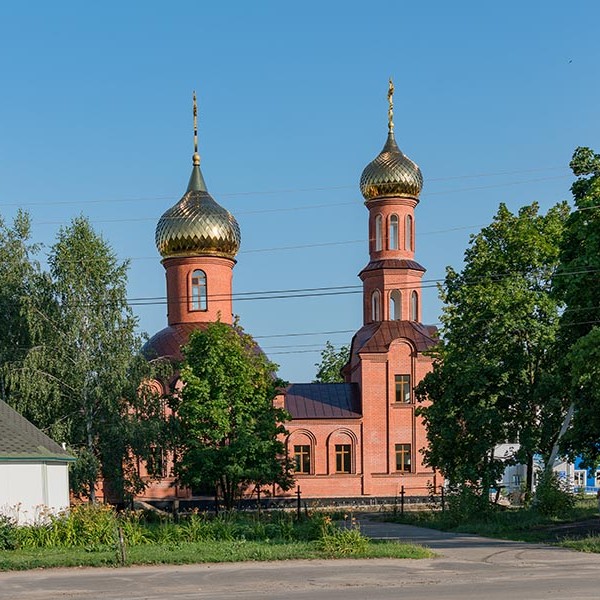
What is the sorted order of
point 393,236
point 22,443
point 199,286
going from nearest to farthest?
point 22,443, point 199,286, point 393,236

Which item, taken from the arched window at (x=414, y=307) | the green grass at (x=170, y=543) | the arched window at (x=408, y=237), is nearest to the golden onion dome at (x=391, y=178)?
the arched window at (x=408, y=237)

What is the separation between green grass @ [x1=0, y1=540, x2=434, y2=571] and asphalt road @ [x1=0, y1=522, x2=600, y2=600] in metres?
0.39

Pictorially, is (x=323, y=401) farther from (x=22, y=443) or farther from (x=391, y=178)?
(x=22, y=443)

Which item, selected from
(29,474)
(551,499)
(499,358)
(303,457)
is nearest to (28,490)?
(29,474)

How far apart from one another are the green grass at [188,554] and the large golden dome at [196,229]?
23746 mm

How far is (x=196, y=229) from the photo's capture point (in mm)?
43250

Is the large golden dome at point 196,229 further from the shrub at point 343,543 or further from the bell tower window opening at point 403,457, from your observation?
the shrub at point 343,543

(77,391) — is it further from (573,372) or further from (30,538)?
(573,372)

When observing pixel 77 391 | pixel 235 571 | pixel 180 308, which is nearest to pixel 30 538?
pixel 235 571

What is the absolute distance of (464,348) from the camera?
3195 cm

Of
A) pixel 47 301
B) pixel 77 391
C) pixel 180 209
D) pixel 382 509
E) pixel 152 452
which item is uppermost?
pixel 180 209

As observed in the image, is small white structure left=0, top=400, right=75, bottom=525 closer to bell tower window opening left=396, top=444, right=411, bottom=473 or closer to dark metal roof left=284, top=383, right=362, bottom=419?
dark metal roof left=284, top=383, right=362, bottom=419

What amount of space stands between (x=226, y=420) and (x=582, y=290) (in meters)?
14.4

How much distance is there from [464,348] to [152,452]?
10.5 metres
